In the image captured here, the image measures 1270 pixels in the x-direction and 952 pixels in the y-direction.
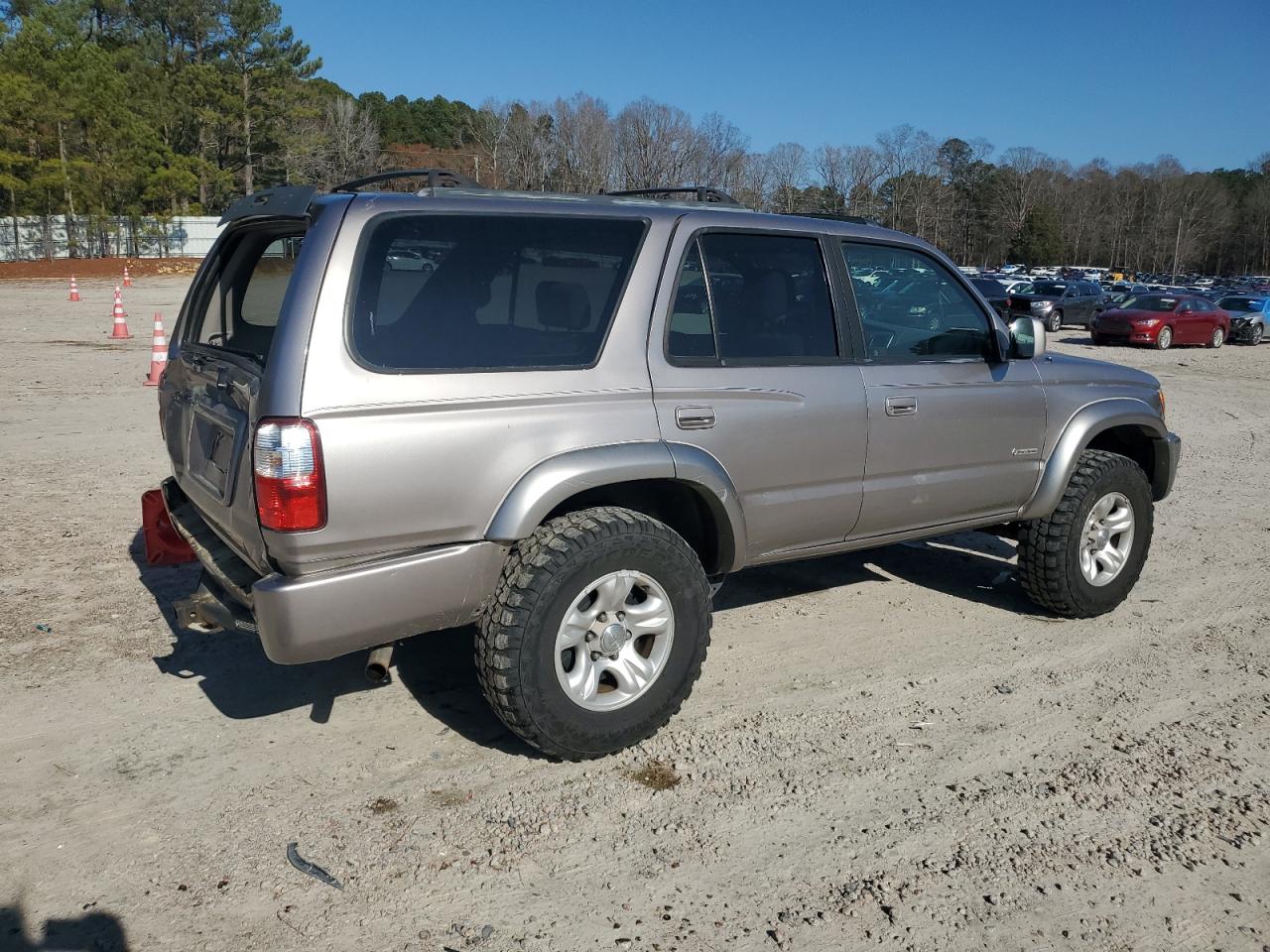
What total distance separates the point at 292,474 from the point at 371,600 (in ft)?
1.54

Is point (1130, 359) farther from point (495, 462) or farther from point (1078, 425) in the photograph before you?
point (495, 462)

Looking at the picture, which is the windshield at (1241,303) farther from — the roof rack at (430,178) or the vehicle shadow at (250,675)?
the vehicle shadow at (250,675)

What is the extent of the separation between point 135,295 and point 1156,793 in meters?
36.3

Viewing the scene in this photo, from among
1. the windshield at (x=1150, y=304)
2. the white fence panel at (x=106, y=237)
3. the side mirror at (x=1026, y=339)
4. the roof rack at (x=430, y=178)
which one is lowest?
the side mirror at (x=1026, y=339)

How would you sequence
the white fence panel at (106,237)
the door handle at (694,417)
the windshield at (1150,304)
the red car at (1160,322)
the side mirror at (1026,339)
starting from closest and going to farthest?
the door handle at (694,417) < the side mirror at (1026,339) < the red car at (1160,322) < the windshield at (1150,304) < the white fence panel at (106,237)

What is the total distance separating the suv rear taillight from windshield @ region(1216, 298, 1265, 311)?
32.2 metres

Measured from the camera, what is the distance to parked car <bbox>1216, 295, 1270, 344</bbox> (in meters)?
29.0

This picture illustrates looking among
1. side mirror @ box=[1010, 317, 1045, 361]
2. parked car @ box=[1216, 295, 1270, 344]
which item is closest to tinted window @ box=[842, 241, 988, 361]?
side mirror @ box=[1010, 317, 1045, 361]

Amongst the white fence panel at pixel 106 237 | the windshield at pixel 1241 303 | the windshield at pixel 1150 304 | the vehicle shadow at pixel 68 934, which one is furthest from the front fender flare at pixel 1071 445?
the white fence panel at pixel 106 237

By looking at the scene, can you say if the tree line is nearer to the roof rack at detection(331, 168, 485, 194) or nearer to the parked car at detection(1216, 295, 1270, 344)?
the parked car at detection(1216, 295, 1270, 344)

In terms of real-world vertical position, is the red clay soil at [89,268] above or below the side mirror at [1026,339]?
above

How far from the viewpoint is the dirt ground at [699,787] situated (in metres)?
2.92

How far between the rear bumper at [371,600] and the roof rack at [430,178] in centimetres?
136

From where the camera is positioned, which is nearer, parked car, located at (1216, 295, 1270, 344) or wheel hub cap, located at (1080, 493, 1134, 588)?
wheel hub cap, located at (1080, 493, 1134, 588)
